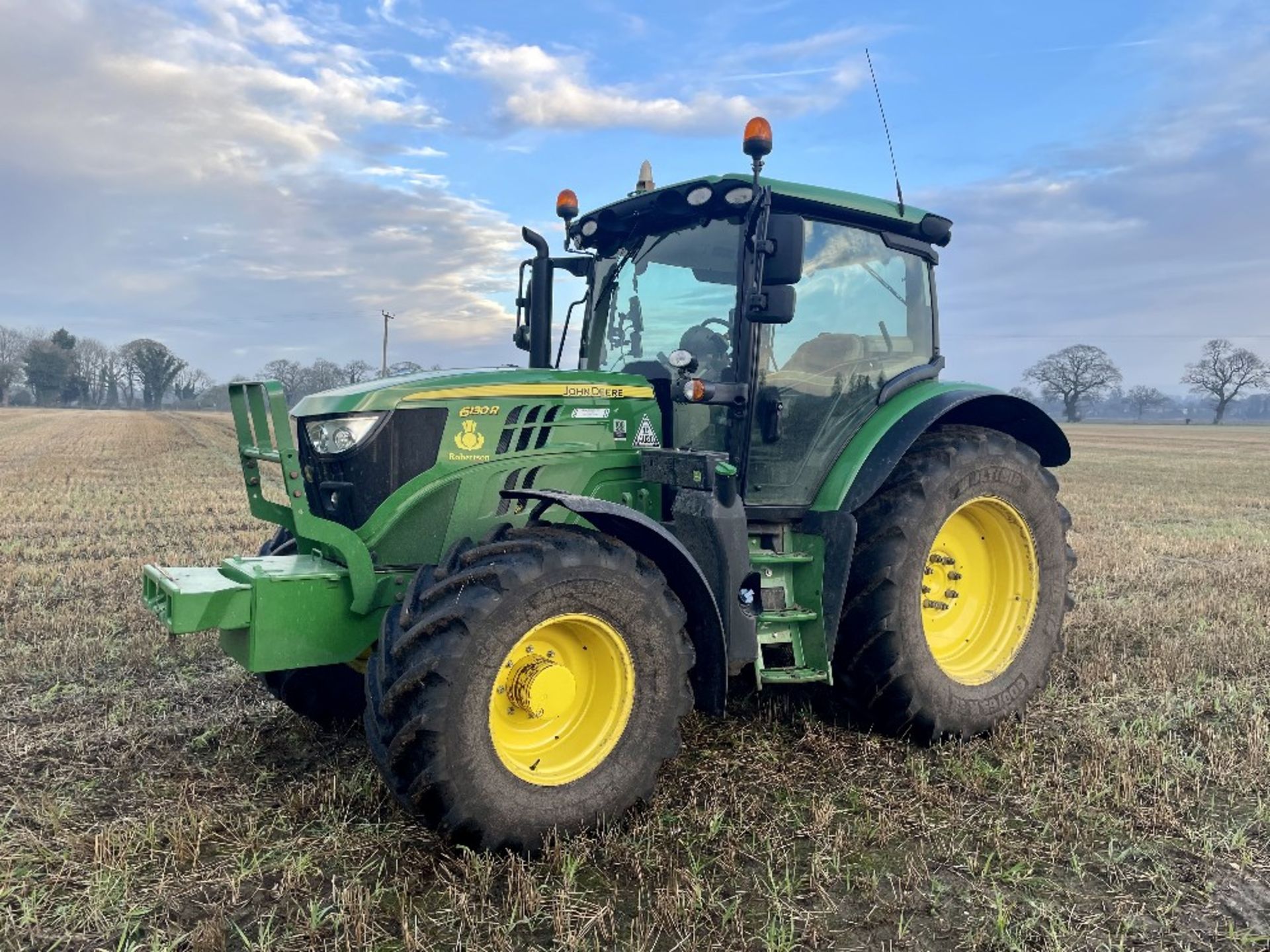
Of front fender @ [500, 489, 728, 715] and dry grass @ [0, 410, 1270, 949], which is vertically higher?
front fender @ [500, 489, 728, 715]

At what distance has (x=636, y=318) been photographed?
15.5 ft

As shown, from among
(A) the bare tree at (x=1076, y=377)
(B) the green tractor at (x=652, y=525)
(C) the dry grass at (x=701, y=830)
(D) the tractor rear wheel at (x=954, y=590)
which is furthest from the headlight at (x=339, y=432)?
(A) the bare tree at (x=1076, y=377)

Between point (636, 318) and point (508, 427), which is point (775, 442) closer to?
point (636, 318)

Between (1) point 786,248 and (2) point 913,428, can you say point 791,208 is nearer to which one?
(1) point 786,248

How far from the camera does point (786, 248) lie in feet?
13.0

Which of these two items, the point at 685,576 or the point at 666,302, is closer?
the point at 685,576

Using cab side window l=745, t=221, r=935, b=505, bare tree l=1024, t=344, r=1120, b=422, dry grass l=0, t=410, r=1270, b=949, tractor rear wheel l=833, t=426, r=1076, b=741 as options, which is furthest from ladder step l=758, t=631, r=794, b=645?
bare tree l=1024, t=344, r=1120, b=422

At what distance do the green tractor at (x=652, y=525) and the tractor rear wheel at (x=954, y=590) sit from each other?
15mm

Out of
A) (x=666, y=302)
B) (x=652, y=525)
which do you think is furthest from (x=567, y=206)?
(x=652, y=525)

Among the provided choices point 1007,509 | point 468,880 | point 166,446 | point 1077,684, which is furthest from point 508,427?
point 166,446

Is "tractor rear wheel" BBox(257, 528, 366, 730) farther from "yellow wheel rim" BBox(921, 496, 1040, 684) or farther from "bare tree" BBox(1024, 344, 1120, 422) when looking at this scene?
"bare tree" BBox(1024, 344, 1120, 422)

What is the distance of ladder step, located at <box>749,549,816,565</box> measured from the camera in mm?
4340

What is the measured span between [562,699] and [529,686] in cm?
15

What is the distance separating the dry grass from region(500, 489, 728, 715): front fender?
1.50 ft
